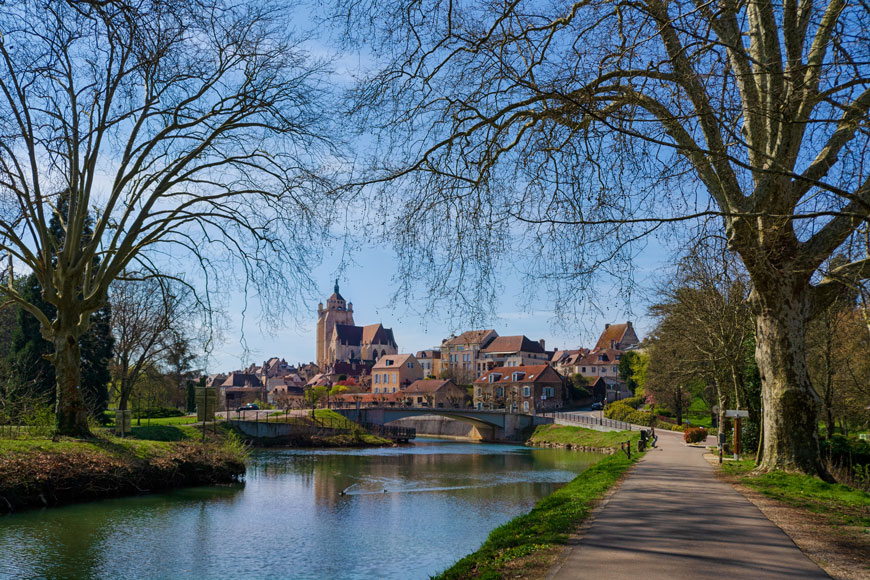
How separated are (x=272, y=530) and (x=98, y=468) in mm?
5666

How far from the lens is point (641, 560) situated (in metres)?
7.41

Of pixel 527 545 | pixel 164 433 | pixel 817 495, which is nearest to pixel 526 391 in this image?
pixel 164 433

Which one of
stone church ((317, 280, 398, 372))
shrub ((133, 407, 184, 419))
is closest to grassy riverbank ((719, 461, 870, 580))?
shrub ((133, 407, 184, 419))

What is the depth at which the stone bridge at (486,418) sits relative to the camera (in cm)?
6731

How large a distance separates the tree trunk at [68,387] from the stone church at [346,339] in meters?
137

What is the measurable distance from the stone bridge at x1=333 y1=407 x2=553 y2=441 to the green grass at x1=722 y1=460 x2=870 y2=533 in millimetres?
52798

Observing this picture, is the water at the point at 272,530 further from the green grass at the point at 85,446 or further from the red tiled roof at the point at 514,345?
the red tiled roof at the point at 514,345

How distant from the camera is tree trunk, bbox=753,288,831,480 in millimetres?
13891

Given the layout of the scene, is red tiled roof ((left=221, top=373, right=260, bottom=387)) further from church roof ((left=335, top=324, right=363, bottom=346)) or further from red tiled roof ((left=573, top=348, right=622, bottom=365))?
red tiled roof ((left=573, top=348, right=622, bottom=365))

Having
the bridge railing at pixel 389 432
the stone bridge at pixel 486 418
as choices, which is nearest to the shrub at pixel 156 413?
the stone bridge at pixel 486 418

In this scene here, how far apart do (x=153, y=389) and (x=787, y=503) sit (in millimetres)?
53116

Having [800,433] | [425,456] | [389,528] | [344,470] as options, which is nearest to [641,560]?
[800,433]

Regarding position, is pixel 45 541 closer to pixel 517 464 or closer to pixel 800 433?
pixel 800 433

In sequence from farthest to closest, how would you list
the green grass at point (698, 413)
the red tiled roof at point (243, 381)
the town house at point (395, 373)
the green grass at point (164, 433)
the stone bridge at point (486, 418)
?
1. the red tiled roof at point (243, 381)
2. the town house at point (395, 373)
3. the stone bridge at point (486, 418)
4. the green grass at point (698, 413)
5. the green grass at point (164, 433)
